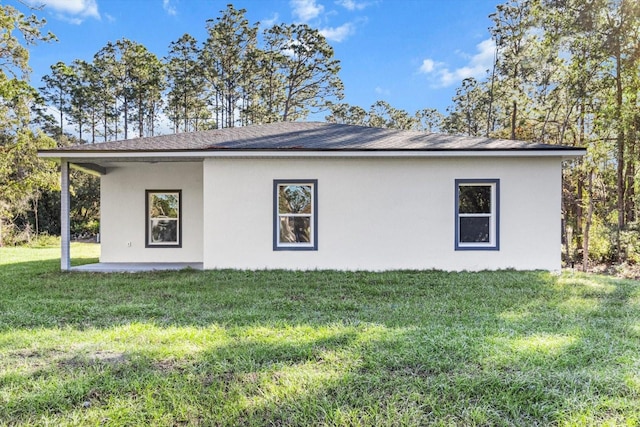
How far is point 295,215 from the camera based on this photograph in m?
8.24

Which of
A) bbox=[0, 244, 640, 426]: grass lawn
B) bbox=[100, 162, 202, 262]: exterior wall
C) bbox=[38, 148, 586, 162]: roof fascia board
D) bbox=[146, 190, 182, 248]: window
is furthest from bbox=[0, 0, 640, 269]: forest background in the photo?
bbox=[0, 244, 640, 426]: grass lawn

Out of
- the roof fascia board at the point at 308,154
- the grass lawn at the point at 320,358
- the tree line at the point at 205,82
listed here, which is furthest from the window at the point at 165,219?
the tree line at the point at 205,82

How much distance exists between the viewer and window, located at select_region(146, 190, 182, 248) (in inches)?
396

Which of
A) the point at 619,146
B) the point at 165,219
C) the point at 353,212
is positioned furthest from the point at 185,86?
the point at 619,146

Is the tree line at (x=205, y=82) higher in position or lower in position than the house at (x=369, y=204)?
higher

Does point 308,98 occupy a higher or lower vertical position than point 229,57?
lower

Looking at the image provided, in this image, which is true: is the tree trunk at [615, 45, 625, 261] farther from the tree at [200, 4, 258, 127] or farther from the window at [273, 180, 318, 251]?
the tree at [200, 4, 258, 127]

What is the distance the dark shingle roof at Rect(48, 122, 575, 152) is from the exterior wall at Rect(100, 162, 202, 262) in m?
1.05

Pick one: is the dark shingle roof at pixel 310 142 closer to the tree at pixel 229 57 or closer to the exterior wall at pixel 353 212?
the exterior wall at pixel 353 212

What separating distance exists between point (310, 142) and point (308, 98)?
19.7 meters

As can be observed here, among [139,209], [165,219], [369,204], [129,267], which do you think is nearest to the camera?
[369,204]

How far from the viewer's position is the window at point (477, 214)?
8.09 m

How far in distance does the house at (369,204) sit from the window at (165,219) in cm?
204

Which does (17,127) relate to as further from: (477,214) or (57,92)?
(477,214)
